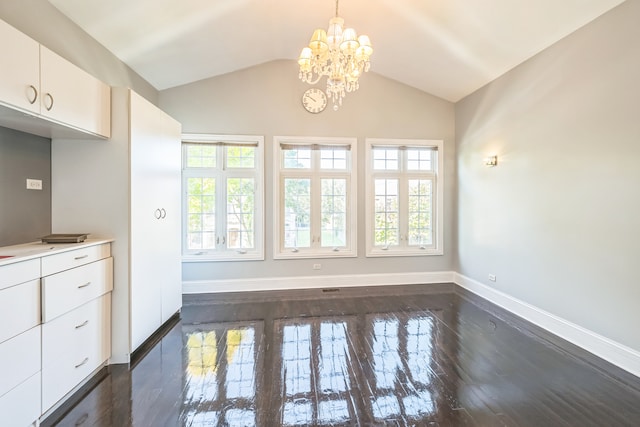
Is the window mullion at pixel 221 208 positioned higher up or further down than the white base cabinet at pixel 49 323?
higher up

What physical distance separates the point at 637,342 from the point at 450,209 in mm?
2639

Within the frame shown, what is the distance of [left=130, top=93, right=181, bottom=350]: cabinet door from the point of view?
7.95 feet

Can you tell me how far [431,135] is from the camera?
453cm

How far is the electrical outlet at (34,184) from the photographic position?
2.10 meters

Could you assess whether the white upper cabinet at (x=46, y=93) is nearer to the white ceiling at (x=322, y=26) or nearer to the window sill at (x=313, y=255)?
the white ceiling at (x=322, y=26)

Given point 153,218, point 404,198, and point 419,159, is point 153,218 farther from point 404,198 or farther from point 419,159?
point 419,159

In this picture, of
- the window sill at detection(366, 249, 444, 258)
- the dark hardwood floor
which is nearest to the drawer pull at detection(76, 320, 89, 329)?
the dark hardwood floor

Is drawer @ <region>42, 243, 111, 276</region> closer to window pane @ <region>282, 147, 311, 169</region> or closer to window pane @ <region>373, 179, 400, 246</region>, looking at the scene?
window pane @ <region>282, 147, 311, 169</region>

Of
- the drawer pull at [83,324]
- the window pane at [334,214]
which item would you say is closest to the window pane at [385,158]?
the window pane at [334,214]

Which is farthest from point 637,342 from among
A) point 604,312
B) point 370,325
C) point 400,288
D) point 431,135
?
point 431,135

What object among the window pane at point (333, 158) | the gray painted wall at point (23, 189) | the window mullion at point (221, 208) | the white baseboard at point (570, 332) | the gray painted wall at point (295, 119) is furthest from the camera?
the window pane at point (333, 158)

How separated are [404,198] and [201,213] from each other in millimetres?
3110

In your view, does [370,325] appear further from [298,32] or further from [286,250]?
[298,32]

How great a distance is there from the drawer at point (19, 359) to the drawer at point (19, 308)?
4cm
